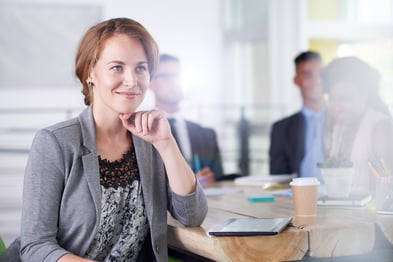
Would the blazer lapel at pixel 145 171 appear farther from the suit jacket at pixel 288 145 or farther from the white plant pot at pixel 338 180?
the suit jacket at pixel 288 145

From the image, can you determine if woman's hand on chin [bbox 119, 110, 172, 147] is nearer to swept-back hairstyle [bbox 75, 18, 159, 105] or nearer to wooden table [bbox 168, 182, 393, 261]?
swept-back hairstyle [bbox 75, 18, 159, 105]

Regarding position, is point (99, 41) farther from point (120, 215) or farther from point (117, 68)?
point (120, 215)

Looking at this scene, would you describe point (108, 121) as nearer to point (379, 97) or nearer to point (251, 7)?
point (379, 97)

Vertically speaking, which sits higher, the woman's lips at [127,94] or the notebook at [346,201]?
the woman's lips at [127,94]

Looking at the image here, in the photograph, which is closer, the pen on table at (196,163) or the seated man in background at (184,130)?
the pen on table at (196,163)

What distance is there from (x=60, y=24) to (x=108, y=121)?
17.7 ft

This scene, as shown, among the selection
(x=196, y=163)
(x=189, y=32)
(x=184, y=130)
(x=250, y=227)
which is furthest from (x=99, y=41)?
(x=189, y=32)

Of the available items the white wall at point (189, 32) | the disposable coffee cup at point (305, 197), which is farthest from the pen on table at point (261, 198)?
the white wall at point (189, 32)

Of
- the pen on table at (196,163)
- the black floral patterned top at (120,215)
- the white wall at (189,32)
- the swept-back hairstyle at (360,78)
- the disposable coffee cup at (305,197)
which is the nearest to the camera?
the black floral patterned top at (120,215)

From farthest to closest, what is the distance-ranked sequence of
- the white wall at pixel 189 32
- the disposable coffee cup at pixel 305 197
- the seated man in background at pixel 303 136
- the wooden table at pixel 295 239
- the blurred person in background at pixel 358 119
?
the white wall at pixel 189 32
the seated man in background at pixel 303 136
the blurred person in background at pixel 358 119
the disposable coffee cup at pixel 305 197
the wooden table at pixel 295 239

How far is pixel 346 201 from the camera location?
2070 millimetres

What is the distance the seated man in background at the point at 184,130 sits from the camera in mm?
3623

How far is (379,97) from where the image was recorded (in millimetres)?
2873

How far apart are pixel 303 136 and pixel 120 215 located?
6.60 feet
